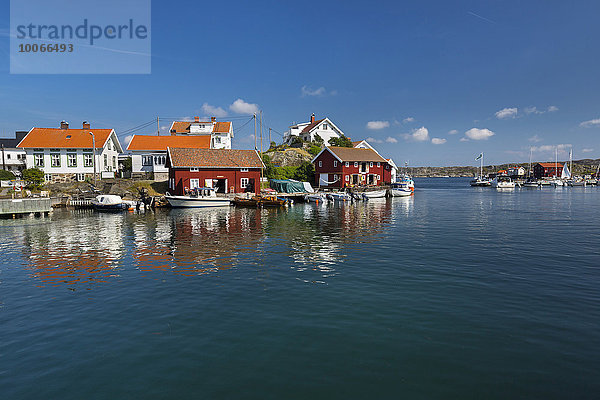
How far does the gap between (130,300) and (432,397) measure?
11388mm

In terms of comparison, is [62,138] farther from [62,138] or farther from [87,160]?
[87,160]

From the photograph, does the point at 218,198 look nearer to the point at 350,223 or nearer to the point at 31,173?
the point at 350,223

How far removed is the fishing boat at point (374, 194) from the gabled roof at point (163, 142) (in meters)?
32.5

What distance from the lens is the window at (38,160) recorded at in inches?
2292

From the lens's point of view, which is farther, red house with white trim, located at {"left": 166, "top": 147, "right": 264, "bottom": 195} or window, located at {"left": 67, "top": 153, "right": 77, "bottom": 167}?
window, located at {"left": 67, "top": 153, "right": 77, "bottom": 167}

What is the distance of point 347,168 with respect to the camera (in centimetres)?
7175

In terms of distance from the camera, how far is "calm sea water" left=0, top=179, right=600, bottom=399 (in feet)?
26.8

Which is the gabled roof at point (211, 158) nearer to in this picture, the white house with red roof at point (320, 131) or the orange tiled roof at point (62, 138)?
the orange tiled roof at point (62, 138)

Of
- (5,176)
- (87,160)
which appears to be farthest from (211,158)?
(5,176)

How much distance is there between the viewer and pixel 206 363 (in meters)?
9.00

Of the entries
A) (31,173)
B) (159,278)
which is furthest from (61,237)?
(31,173)

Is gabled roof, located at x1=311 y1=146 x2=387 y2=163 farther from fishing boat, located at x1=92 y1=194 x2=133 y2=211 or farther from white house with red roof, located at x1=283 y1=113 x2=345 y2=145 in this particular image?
fishing boat, located at x1=92 y1=194 x2=133 y2=211

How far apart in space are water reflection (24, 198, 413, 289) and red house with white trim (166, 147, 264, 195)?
15784mm

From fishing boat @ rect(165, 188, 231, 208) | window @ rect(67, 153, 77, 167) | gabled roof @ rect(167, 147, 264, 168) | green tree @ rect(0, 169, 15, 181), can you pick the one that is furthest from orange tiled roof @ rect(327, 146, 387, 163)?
green tree @ rect(0, 169, 15, 181)
